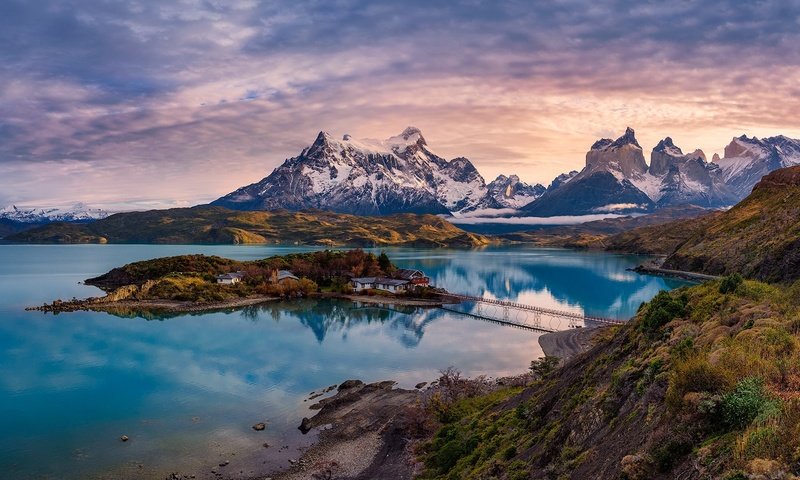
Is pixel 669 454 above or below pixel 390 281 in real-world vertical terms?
above

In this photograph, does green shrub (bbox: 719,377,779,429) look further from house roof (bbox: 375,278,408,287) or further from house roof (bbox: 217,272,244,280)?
house roof (bbox: 217,272,244,280)

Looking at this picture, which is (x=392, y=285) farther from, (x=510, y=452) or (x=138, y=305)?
(x=510, y=452)

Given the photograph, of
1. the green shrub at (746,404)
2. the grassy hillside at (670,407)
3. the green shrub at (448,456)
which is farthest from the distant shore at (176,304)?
the green shrub at (746,404)

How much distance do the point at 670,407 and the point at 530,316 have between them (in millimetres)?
92645

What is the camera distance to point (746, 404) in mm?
12023

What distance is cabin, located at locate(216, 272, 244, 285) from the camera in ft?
433

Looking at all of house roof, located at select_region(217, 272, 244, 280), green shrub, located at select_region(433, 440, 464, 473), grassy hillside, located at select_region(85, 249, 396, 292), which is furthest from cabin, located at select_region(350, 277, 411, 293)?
green shrub, located at select_region(433, 440, 464, 473)

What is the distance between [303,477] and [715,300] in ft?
89.4

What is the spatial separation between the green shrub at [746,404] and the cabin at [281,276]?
123 metres

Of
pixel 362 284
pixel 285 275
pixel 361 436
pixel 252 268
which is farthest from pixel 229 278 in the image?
pixel 361 436

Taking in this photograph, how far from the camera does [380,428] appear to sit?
140ft

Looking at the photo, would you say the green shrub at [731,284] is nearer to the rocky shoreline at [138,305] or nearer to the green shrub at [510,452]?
the green shrub at [510,452]

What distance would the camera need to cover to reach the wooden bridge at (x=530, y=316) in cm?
9362

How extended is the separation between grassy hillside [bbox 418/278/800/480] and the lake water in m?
20.3
